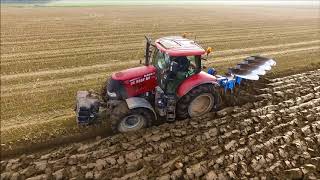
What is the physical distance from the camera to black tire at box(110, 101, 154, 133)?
8.20m

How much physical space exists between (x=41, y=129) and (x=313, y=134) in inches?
257

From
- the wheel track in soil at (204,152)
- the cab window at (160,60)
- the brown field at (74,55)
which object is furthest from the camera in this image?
the brown field at (74,55)

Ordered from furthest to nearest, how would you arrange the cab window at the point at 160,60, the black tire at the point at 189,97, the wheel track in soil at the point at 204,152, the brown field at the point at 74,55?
the brown field at the point at 74,55 < the cab window at the point at 160,60 < the black tire at the point at 189,97 < the wheel track in soil at the point at 204,152

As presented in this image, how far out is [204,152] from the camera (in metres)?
7.88

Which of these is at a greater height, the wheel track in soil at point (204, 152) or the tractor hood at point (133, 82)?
the tractor hood at point (133, 82)

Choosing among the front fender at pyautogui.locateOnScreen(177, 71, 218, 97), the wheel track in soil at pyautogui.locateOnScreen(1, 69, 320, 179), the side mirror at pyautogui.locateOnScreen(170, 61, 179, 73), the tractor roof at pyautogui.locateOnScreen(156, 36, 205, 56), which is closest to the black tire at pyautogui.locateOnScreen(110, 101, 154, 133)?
the wheel track in soil at pyautogui.locateOnScreen(1, 69, 320, 179)

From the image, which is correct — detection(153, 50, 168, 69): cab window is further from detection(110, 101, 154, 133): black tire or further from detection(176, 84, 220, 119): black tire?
detection(110, 101, 154, 133): black tire

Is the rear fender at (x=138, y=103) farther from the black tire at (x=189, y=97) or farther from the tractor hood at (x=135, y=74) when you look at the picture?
the black tire at (x=189, y=97)

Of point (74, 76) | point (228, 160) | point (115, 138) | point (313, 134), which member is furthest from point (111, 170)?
point (74, 76)

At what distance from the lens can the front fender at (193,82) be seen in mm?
8812

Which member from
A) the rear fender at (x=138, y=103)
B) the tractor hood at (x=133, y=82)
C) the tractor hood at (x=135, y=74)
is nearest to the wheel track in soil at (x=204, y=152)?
the rear fender at (x=138, y=103)

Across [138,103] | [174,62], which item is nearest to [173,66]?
[174,62]

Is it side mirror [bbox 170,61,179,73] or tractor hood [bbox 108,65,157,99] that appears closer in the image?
side mirror [bbox 170,61,179,73]

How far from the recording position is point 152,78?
9.05m
